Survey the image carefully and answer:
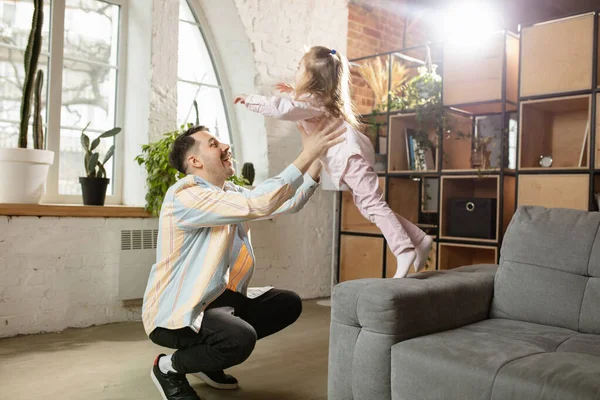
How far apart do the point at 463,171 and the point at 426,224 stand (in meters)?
0.79

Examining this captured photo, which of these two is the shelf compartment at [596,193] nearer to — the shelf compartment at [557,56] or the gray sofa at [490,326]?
the shelf compartment at [557,56]

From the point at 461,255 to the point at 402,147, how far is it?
40.3 inches

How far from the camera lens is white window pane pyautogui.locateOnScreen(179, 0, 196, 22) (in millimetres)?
4645

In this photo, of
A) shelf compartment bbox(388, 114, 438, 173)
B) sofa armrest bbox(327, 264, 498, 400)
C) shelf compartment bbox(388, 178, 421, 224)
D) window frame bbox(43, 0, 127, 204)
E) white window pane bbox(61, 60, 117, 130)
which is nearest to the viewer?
sofa armrest bbox(327, 264, 498, 400)

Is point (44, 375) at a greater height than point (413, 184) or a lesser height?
lesser

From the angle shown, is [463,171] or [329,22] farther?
[329,22]

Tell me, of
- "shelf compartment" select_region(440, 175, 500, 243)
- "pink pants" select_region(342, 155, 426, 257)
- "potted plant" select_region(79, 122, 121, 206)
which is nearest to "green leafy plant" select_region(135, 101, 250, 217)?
"potted plant" select_region(79, 122, 121, 206)

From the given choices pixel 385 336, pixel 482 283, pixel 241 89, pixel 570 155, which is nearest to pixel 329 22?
pixel 241 89

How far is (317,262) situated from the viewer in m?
5.20

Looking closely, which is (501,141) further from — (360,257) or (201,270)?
(201,270)

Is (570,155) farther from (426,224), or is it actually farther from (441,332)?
(441,332)

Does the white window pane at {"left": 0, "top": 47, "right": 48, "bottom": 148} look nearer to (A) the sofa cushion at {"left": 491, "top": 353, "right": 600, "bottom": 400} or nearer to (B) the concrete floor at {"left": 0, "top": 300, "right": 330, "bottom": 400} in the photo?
(B) the concrete floor at {"left": 0, "top": 300, "right": 330, "bottom": 400}

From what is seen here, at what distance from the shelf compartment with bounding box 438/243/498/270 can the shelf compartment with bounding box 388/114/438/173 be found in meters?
0.68

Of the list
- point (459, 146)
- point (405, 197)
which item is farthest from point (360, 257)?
point (459, 146)
